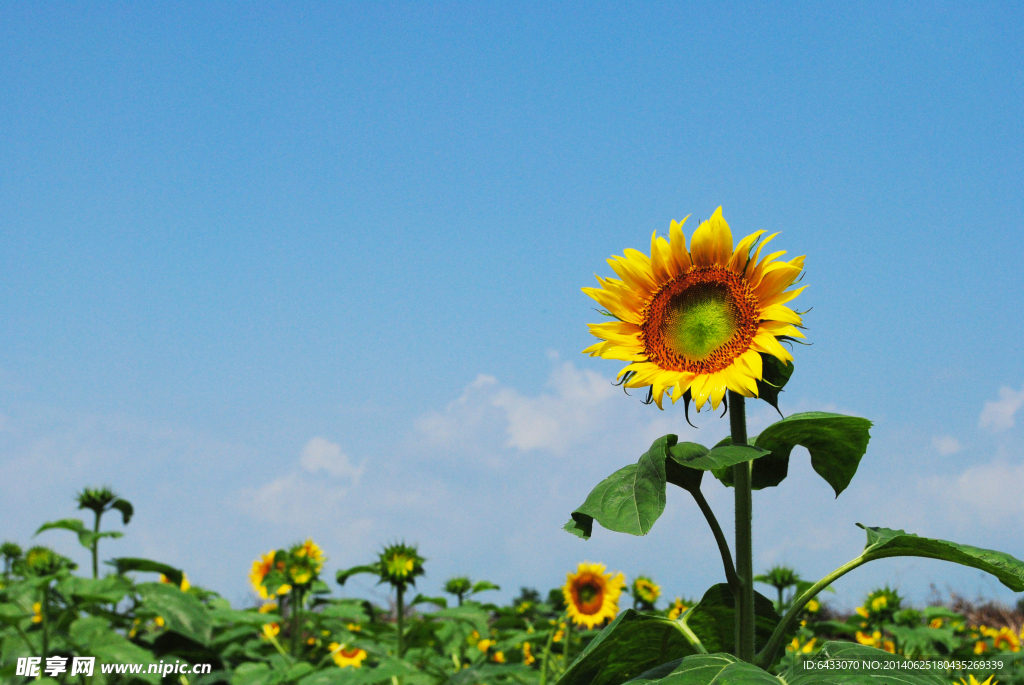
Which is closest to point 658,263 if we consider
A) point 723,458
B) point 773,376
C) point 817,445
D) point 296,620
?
point 773,376

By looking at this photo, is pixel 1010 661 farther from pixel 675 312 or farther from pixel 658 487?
pixel 658 487

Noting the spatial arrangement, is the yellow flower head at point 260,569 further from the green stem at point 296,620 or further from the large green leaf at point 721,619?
the large green leaf at point 721,619

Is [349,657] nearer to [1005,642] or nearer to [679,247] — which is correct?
[679,247]

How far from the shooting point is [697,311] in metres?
2.02

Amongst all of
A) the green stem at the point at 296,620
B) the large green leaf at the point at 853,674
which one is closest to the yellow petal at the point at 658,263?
the large green leaf at the point at 853,674

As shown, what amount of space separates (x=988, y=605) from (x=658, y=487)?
9.57 m

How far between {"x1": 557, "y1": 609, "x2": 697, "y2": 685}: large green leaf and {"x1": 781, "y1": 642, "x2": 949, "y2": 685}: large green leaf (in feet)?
0.86

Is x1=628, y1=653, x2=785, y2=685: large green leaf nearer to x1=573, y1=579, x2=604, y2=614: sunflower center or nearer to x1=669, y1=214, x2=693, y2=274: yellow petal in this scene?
x1=669, y1=214, x2=693, y2=274: yellow petal

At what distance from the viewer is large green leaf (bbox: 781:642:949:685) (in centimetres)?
138

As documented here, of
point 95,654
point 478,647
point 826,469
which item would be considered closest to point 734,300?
point 826,469

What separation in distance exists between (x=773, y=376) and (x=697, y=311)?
0.26 metres

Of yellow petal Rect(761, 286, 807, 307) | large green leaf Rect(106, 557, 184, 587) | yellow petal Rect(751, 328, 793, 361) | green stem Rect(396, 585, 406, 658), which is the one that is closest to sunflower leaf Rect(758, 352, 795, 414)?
yellow petal Rect(751, 328, 793, 361)

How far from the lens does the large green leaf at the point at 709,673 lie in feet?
4.37

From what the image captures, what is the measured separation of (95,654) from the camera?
4.09 m
